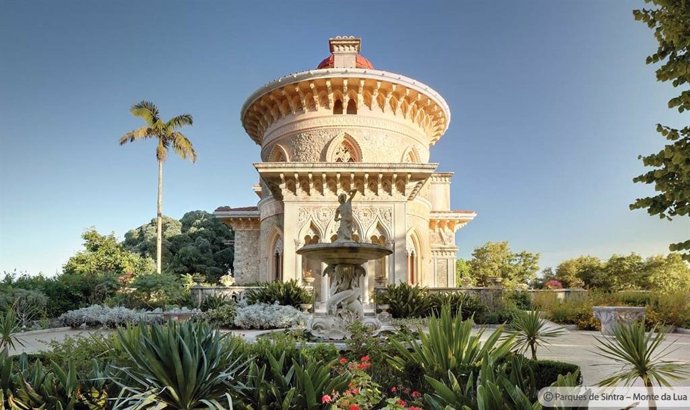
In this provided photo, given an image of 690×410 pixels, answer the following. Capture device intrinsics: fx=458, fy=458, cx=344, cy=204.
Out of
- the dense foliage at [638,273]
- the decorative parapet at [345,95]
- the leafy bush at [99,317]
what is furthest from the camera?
the dense foliage at [638,273]

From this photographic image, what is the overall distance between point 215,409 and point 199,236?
3699 centimetres

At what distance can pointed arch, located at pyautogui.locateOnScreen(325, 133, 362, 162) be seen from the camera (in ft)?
67.1

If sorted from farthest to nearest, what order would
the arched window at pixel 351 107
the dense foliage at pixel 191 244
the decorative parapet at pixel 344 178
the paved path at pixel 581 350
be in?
1. the dense foliage at pixel 191 244
2. the arched window at pixel 351 107
3. the decorative parapet at pixel 344 178
4. the paved path at pixel 581 350

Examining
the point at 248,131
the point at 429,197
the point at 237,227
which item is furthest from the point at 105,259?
the point at 429,197

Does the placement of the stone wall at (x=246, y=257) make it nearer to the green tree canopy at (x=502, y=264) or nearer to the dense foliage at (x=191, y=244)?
the dense foliage at (x=191, y=244)

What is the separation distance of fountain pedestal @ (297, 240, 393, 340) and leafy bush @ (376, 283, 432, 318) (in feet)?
13.4

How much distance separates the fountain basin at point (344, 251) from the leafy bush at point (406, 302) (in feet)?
14.3

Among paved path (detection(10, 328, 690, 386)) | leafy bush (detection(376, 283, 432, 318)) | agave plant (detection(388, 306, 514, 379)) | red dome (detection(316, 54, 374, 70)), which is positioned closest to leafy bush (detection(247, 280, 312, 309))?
leafy bush (detection(376, 283, 432, 318))

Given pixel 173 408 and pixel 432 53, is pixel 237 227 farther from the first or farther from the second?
pixel 173 408

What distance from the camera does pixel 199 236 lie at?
3869 centimetres

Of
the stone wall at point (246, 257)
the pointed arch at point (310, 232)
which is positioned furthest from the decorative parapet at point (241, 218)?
the pointed arch at point (310, 232)

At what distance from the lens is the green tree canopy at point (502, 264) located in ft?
145

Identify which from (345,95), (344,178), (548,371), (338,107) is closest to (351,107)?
(338,107)

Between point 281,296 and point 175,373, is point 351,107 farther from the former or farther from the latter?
point 175,373
